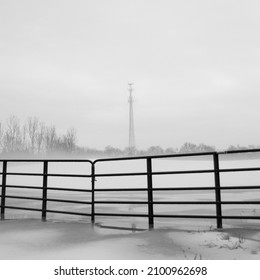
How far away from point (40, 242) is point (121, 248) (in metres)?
1.39

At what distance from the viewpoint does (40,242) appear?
15.1ft

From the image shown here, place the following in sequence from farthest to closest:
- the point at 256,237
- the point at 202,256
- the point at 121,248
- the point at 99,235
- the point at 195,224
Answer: the point at 195,224
the point at 99,235
the point at 256,237
the point at 121,248
the point at 202,256

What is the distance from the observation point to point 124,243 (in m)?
4.36

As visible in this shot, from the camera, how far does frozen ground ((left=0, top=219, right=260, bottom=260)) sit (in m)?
3.83

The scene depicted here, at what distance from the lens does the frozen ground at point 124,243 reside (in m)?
3.83

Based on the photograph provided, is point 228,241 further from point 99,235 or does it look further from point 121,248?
point 99,235
